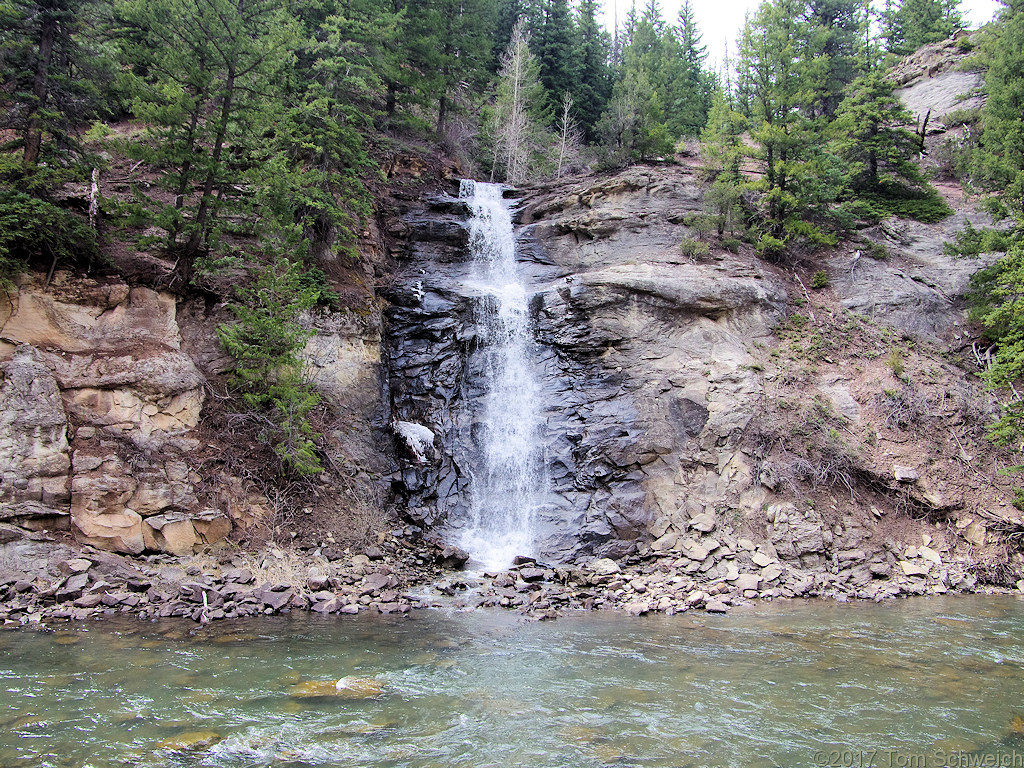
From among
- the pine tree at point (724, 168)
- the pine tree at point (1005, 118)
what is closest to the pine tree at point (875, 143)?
the pine tree at point (1005, 118)

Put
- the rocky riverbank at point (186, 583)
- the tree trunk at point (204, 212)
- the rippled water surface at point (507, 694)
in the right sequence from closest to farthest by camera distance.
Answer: the rippled water surface at point (507, 694)
the rocky riverbank at point (186, 583)
the tree trunk at point (204, 212)

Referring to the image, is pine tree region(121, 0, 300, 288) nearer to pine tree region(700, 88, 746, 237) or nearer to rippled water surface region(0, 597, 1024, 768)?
rippled water surface region(0, 597, 1024, 768)

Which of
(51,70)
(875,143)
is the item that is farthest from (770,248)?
(51,70)

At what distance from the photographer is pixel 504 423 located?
725 inches

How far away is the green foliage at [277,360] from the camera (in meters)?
14.1

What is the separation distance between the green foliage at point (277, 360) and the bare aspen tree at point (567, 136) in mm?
23342

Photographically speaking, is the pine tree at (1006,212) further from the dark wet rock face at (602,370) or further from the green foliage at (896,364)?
the dark wet rock face at (602,370)

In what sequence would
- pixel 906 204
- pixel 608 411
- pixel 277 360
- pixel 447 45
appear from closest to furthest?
pixel 277 360 → pixel 608 411 → pixel 906 204 → pixel 447 45

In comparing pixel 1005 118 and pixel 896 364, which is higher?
pixel 1005 118

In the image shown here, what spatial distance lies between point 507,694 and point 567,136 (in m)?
37.1

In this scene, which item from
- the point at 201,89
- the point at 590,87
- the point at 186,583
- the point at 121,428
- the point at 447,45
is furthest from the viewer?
Answer: the point at 590,87

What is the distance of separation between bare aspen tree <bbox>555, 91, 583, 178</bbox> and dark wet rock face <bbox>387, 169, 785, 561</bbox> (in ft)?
43.4

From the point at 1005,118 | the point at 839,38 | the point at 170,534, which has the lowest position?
the point at 170,534

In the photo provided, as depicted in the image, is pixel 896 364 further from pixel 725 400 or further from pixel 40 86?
pixel 40 86
